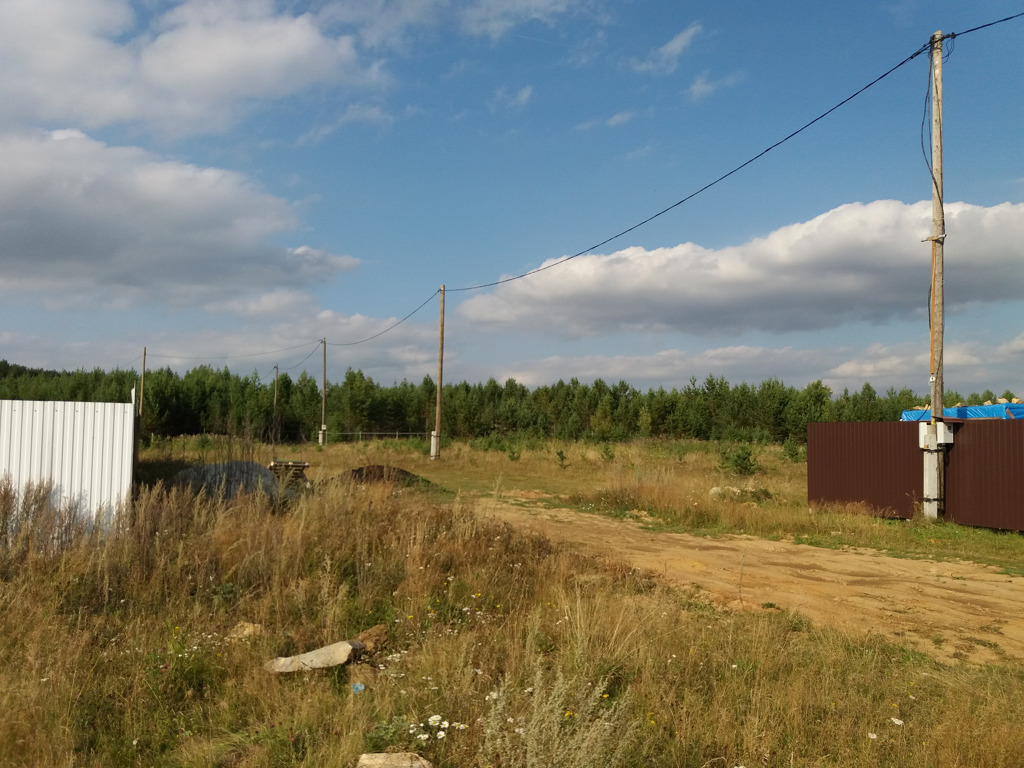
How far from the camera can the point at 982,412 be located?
1579cm

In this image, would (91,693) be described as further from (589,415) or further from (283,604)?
(589,415)

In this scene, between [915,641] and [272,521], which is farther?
[272,521]

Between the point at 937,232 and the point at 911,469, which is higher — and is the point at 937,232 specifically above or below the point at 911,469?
above

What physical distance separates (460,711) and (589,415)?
5446 centimetres

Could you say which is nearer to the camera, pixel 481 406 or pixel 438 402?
pixel 438 402

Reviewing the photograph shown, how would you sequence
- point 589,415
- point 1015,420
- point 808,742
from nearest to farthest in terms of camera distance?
point 808,742 → point 1015,420 → point 589,415

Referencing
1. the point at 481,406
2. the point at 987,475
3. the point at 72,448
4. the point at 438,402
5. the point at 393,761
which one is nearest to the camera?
the point at 393,761

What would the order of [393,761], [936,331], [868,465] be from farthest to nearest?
[868,465] → [936,331] → [393,761]

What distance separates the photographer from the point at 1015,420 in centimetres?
1288

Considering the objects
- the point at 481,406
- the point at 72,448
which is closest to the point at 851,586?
the point at 72,448

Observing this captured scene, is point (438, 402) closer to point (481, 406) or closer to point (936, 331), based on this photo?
point (936, 331)

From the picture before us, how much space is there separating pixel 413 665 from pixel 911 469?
13.0m

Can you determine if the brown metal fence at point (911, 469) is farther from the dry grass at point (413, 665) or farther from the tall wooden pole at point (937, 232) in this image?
the dry grass at point (413, 665)

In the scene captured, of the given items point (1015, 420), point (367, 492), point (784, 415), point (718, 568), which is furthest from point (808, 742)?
point (784, 415)
